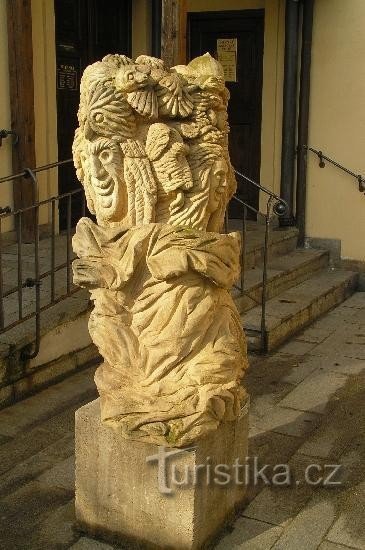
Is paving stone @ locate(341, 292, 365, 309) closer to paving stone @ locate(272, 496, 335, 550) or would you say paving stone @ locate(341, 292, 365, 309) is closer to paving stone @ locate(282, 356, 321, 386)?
paving stone @ locate(282, 356, 321, 386)

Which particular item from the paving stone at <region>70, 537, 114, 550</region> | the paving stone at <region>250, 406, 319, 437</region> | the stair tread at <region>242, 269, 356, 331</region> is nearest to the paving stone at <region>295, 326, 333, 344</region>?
the stair tread at <region>242, 269, 356, 331</region>

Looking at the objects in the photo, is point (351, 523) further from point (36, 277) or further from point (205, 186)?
point (36, 277)

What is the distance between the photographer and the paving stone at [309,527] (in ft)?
9.74

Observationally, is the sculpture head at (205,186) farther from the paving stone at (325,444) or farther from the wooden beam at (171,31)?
the wooden beam at (171,31)

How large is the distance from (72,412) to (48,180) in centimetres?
338

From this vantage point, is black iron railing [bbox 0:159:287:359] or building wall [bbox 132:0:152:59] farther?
building wall [bbox 132:0:152:59]

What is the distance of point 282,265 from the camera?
7.40 meters

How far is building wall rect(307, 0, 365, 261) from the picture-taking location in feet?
25.4

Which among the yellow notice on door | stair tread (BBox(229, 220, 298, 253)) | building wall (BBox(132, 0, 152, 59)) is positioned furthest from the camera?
the yellow notice on door

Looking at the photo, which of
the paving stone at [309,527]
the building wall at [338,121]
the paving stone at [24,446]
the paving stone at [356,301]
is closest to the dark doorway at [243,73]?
the building wall at [338,121]

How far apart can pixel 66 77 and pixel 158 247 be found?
208 inches

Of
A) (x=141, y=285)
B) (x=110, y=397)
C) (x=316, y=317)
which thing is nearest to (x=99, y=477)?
(x=110, y=397)

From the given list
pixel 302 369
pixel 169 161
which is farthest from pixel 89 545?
pixel 302 369

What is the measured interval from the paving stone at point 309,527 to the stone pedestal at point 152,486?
0.28 meters
